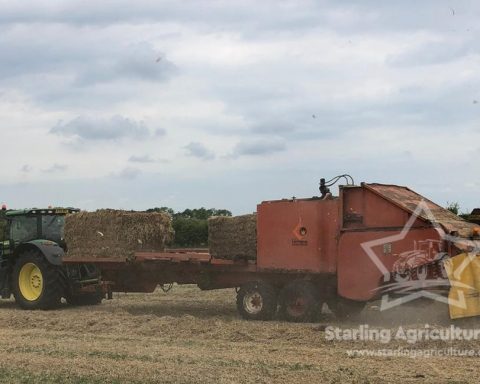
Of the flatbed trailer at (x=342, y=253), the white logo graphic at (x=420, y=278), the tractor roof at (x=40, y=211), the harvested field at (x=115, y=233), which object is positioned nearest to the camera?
the white logo graphic at (x=420, y=278)

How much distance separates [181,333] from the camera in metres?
11.2

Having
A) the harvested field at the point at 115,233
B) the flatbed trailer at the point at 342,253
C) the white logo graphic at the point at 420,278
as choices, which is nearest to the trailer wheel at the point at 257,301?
the flatbed trailer at the point at 342,253

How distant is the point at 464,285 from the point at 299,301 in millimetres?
2782

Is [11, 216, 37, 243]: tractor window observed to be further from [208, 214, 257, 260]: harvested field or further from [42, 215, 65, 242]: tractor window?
[208, 214, 257, 260]: harvested field

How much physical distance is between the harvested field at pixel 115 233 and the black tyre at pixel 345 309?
396 cm

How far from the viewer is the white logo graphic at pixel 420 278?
1101 cm

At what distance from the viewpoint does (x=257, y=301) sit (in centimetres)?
1290

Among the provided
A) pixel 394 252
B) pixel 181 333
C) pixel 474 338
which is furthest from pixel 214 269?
pixel 474 338

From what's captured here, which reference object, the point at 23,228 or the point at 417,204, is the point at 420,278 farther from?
the point at 23,228

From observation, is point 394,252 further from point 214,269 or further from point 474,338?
point 214,269

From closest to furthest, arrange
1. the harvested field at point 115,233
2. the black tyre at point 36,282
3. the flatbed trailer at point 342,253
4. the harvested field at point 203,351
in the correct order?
the harvested field at point 203,351 < the flatbed trailer at point 342,253 < the harvested field at point 115,233 < the black tyre at point 36,282

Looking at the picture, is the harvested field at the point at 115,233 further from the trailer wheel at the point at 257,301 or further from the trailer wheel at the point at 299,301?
the trailer wheel at the point at 299,301

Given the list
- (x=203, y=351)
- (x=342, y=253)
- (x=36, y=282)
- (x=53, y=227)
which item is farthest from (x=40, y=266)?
(x=203, y=351)

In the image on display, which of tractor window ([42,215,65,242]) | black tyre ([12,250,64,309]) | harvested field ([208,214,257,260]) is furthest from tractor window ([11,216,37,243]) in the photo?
harvested field ([208,214,257,260])
